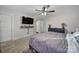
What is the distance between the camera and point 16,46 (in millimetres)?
1607

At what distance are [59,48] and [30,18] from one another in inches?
25.3

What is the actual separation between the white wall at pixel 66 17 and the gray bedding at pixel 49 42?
0.18 meters

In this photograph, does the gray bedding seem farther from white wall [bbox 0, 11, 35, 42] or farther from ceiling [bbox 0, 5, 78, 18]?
ceiling [bbox 0, 5, 78, 18]

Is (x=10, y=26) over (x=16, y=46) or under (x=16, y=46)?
over

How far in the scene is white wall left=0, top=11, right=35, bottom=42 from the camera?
1586mm

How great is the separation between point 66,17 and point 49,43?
0.48 m

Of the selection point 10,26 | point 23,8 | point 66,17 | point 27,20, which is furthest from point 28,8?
point 66,17

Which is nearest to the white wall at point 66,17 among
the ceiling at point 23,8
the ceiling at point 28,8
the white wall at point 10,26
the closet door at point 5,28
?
the ceiling at point 28,8

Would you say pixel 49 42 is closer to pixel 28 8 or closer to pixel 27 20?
pixel 27 20

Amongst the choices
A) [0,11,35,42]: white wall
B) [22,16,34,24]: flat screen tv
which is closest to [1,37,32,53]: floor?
[0,11,35,42]: white wall

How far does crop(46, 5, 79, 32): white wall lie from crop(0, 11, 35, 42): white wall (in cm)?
45
